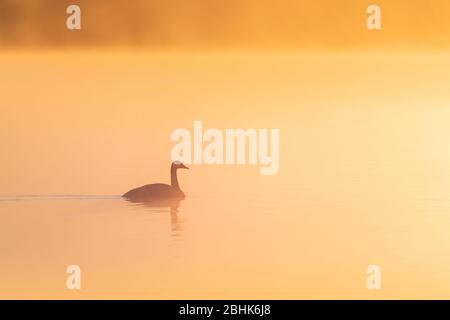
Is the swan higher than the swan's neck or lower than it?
lower

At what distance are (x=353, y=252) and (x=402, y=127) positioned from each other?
293 centimetres

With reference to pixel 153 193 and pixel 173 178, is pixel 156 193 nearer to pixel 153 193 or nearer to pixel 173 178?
pixel 153 193

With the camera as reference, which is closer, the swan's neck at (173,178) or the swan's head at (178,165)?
the swan's neck at (173,178)

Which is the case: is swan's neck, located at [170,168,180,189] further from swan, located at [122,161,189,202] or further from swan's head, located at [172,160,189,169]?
swan's head, located at [172,160,189,169]

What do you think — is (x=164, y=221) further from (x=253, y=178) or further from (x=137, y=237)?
(x=253, y=178)

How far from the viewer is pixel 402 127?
9844 millimetres

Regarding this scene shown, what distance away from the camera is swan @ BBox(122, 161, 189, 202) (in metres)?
8.69

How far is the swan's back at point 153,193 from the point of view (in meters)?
8.69

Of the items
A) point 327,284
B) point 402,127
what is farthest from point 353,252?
point 402,127

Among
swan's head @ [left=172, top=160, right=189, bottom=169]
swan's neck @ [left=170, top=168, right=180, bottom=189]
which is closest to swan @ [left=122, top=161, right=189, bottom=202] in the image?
swan's neck @ [left=170, top=168, right=180, bottom=189]

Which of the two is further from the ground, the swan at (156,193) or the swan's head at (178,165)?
the swan's head at (178,165)

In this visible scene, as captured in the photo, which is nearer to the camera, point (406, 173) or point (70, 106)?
point (406, 173)

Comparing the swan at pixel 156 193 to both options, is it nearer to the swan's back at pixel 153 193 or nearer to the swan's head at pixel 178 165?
the swan's back at pixel 153 193

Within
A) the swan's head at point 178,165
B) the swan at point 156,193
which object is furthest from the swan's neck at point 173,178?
the swan's head at point 178,165
